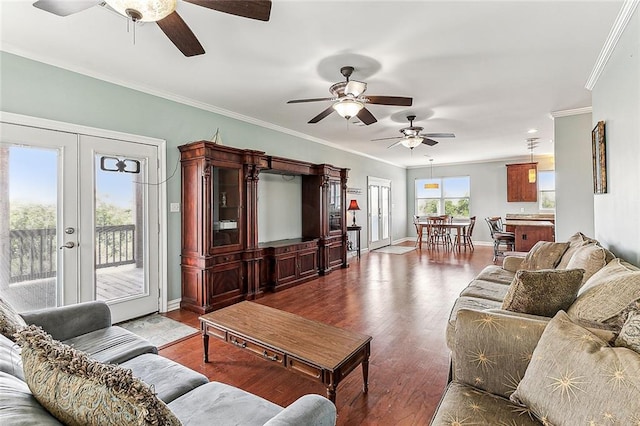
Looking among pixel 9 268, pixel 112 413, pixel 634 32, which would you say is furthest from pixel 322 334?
pixel 634 32

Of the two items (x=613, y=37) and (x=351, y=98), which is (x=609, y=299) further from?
(x=351, y=98)

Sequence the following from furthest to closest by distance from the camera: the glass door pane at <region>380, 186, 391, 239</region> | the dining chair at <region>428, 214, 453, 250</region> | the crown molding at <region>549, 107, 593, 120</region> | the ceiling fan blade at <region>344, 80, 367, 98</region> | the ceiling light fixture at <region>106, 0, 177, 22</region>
→ the glass door pane at <region>380, 186, 391, 239</region> → the dining chair at <region>428, 214, 453, 250</region> → the crown molding at <region>549, 107, 593, 120</region> → the ceiling fan blade at <region>344, 80, 367, 98</region> → the ceiling light fixture at <region>106, 0, 177, 22</region>

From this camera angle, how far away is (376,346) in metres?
2.87

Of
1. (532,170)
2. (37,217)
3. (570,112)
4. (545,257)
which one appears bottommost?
(545,257)

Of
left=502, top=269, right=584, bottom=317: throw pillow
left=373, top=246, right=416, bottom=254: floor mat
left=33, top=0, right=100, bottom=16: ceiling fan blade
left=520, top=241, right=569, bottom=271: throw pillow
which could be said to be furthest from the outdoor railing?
left=373, top=246, right=416, bottom=254: floor mat

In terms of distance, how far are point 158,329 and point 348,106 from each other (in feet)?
9.95

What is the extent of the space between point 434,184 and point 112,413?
35.5 ft

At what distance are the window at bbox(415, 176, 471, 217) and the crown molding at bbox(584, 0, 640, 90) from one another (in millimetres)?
6866

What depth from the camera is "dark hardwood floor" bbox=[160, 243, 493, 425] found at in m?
2.07

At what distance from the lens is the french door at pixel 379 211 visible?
8627 millimetres

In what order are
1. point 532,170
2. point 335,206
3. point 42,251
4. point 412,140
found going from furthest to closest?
point 532,170
point 335,206
point 412,140
point 42,251

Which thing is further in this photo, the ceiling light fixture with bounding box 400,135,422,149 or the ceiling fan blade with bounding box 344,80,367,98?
the ceiling light fixture with bounding box 400,135,422,149

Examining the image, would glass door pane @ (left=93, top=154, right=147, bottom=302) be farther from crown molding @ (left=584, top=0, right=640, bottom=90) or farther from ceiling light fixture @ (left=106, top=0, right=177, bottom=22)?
crown molding @ (left=584, top=0, right=640, bottom=90)

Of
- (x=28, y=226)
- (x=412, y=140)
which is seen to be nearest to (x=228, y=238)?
(x=28, y=226)
